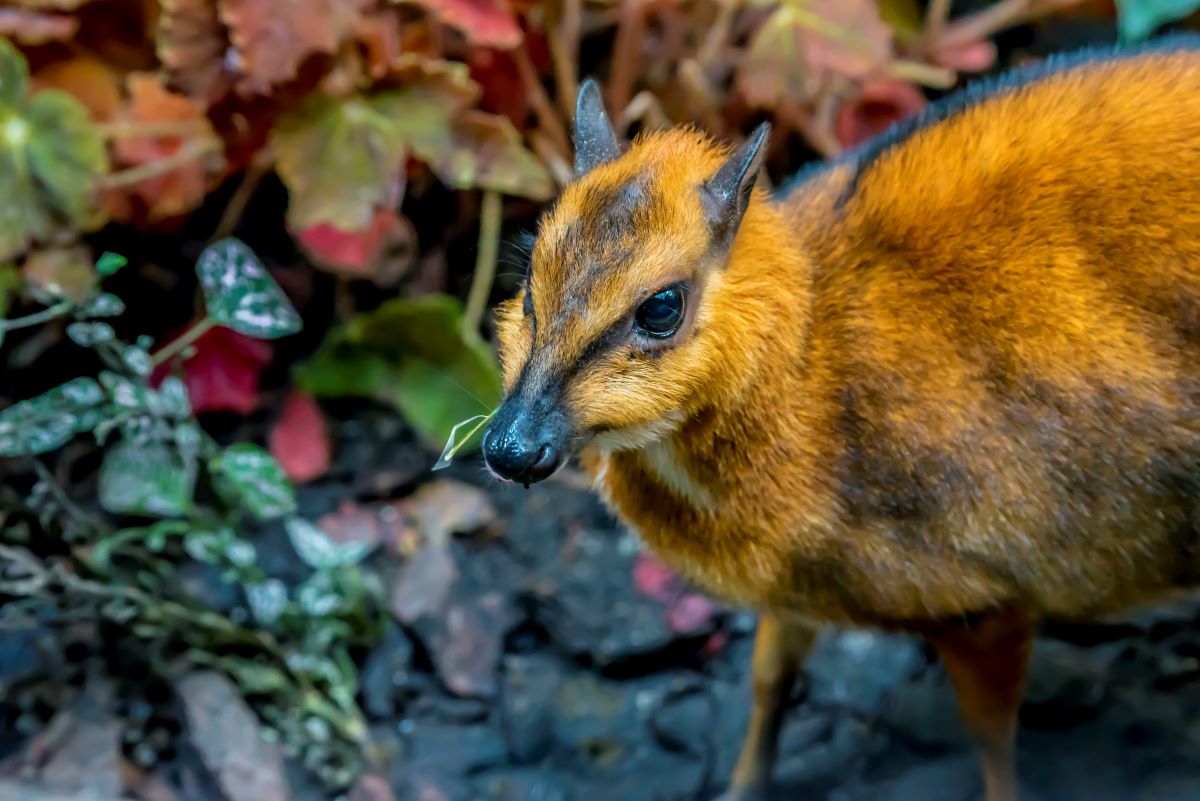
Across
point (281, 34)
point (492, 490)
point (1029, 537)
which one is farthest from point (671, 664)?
point (281, 34)

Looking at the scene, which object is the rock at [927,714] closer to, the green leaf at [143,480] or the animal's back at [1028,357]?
the animal's back at [1028,357]

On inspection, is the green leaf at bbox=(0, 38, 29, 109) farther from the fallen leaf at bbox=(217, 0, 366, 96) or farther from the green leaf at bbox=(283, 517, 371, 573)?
the green leaf at bbox=(283, 517, 371, 573)

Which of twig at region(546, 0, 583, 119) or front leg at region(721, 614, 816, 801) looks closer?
front leg at region(721, 614, 816, 801)

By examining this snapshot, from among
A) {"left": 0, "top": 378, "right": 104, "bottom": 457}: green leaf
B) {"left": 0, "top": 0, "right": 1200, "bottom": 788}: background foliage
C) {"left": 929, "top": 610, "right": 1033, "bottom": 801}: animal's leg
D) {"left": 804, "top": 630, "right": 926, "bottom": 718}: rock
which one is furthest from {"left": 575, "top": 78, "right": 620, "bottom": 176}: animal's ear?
{"left": 804, "top": 630, "right": 926, "bottom": 718}: rock

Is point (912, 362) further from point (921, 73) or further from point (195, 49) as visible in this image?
point (195, 49)

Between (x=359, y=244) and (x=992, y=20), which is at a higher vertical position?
(x=992, y=20)

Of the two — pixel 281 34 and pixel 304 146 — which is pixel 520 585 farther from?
pixel 281 34

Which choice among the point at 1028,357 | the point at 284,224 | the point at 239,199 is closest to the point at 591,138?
the point at 1028,357
